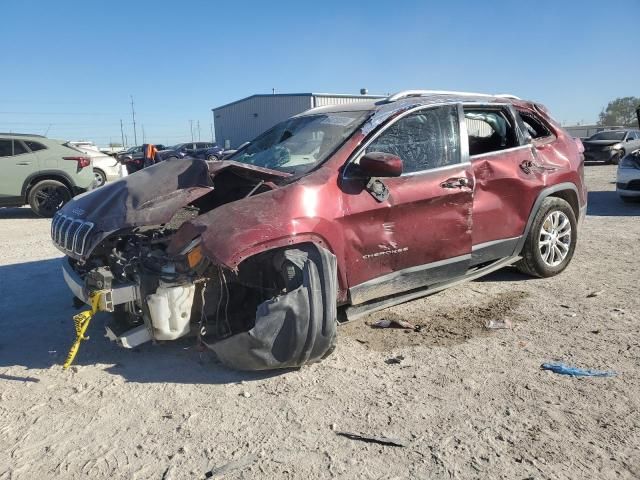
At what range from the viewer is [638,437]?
99.2 inches

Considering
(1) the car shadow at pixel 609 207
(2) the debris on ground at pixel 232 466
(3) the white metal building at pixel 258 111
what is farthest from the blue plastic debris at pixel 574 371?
(3) the white metal building at pixel 258 111

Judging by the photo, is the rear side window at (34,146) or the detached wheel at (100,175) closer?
the rear side window at (34,146)

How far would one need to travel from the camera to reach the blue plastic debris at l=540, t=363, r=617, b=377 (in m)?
3.18

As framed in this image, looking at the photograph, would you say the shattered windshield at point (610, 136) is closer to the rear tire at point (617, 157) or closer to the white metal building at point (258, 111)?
the rear tire at point (617, 157)

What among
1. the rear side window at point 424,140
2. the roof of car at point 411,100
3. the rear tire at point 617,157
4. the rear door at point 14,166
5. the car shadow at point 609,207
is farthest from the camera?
the rear tire at point 617,157

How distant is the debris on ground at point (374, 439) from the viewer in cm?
256

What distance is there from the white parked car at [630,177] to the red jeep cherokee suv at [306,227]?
5972 millimetres

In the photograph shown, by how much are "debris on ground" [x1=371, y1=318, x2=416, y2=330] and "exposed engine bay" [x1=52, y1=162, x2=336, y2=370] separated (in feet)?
2.91

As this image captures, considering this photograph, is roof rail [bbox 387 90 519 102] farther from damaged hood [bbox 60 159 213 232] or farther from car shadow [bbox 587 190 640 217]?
car shadow [bbox 587 190 640 217]

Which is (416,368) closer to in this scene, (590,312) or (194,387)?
(194,387)

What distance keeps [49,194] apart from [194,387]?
29.4ft

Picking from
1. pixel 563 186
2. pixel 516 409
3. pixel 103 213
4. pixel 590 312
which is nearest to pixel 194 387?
pixel 103 213

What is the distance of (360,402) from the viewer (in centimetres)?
298

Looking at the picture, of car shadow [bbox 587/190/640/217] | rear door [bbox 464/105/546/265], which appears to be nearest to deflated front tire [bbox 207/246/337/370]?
rear door [bbox 464/105/546/265]
